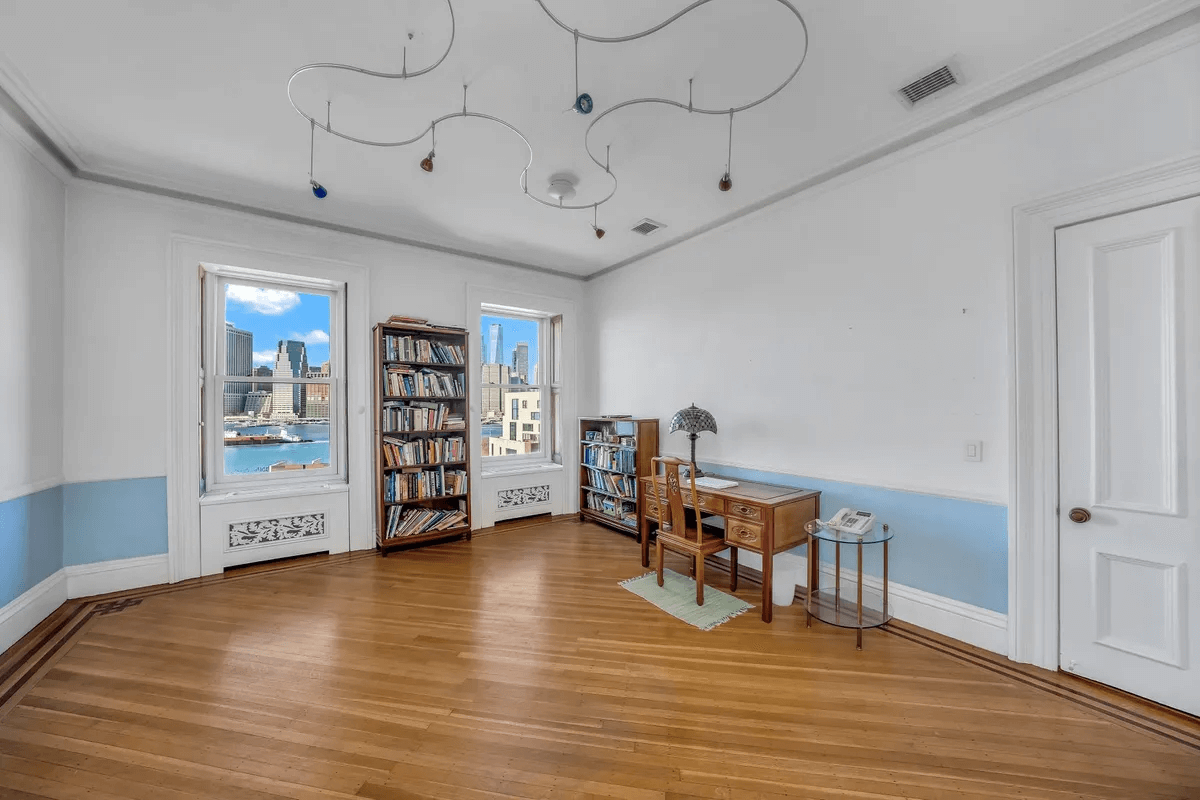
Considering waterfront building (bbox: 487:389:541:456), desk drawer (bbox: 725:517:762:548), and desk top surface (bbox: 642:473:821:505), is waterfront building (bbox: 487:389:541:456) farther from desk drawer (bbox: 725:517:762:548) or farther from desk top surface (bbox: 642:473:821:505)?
desk drawer (bbox: 725:517:762:548)

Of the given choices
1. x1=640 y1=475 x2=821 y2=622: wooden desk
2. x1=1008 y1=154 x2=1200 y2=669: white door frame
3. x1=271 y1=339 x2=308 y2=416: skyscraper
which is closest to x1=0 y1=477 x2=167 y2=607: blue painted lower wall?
x1=271 y1=339 x2=308 y2=416: skyscraper

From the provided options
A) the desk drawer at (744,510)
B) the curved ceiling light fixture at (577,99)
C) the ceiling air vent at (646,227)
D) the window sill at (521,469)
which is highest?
the ceiling air vent at (646,227)

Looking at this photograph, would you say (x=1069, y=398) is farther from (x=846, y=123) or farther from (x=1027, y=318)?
(x=846, y=123)

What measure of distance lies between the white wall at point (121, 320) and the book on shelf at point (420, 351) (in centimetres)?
130

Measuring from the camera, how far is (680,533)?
3295 millimetres

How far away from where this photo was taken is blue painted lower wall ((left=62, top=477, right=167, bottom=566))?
314 cm

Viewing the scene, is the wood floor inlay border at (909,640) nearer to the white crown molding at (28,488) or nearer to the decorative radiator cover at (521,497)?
the white crown molding at (28,488)

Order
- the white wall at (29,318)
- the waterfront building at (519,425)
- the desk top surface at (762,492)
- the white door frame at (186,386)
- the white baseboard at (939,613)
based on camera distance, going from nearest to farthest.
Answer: the white baseboard at (939,613), the white wall at (29,318), the desk top surface at (762,492), the white door frame at (186,386), the waterfront building at (519,425)

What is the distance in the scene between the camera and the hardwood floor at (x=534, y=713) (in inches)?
65.1

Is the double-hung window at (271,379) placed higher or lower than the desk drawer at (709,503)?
higher

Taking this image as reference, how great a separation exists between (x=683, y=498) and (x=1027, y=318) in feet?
7.41

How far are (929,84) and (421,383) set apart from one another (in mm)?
4266

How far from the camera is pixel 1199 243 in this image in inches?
75.4

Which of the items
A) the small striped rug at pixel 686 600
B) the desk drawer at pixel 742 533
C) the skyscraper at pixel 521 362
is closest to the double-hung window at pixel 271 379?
the skyscraper at pixel 521 362
